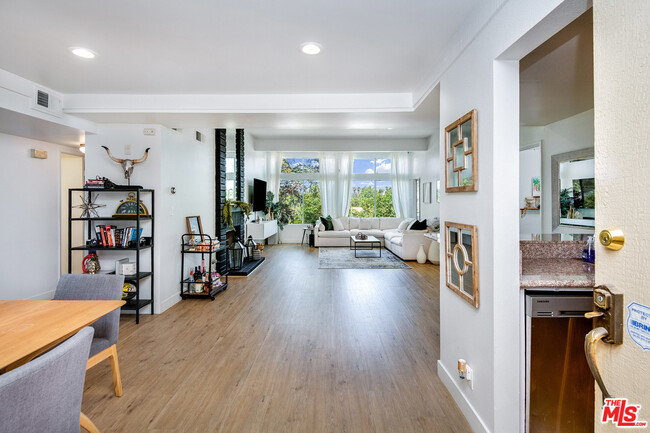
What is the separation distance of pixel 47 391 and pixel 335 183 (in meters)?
9.14

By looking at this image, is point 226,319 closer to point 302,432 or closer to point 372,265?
point 302,432

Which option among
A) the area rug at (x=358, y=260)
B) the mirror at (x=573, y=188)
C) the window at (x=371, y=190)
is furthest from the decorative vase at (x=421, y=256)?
the window at (x=371, y=190)

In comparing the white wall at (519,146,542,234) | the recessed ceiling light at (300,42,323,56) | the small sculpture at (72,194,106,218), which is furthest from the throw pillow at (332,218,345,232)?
the recessed ceiling light at (300,42,323,56)

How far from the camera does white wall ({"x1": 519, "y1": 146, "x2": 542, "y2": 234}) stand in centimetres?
414

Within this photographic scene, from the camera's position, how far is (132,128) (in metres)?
3.77

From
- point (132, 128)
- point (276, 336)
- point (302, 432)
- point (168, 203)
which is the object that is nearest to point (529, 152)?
point (276, 336)

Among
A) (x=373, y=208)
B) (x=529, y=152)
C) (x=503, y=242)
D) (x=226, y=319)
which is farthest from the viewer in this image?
(x=373, y=208)

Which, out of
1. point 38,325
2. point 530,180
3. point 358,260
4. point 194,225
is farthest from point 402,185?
point 38,325

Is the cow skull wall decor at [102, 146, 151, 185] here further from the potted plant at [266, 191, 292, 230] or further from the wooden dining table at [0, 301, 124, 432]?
the potted plant at [266, 191, 292, 230]

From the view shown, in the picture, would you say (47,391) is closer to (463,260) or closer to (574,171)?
(463,260)

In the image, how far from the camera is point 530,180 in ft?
13.7

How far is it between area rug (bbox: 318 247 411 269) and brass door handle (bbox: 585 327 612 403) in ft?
18.0

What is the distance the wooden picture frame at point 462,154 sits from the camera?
180cm

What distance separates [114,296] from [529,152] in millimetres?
4858
